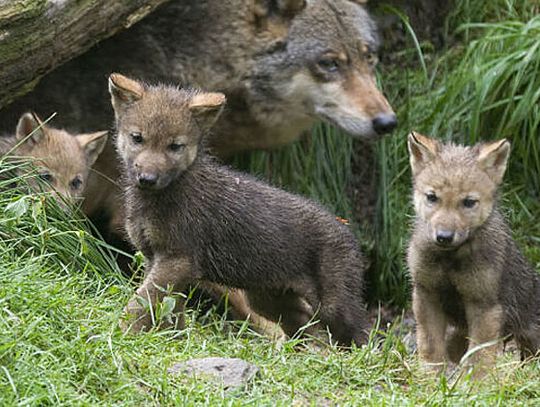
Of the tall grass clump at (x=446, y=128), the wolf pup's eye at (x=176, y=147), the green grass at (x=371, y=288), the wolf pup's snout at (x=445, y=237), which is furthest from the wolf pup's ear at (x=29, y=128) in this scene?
the wolf pup's snout at (x=445, y=237)

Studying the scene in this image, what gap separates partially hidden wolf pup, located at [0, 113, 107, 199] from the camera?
6.74 meters

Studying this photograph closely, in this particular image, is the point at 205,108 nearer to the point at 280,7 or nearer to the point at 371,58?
the point at 280,7

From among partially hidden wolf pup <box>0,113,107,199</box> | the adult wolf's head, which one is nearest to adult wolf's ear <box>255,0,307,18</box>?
the adult wolf's head

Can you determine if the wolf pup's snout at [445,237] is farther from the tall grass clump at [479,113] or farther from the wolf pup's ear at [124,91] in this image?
the tall grass clump at [479,113]

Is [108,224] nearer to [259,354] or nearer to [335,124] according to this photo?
[335,124]

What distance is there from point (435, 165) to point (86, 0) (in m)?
2.29

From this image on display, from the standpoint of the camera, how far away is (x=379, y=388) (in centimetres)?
518

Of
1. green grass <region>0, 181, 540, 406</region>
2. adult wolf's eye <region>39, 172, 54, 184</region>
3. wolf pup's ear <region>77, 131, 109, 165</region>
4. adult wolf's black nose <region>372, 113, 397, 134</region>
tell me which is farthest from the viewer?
adult wolf's black nose <region>372, 113, 397, 134</region>

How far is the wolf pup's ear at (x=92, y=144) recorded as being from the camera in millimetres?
7102

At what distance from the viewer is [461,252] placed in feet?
18.6

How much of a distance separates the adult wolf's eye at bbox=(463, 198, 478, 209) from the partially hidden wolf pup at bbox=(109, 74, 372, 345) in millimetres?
961

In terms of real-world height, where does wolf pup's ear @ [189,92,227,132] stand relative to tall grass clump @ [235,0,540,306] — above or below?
above

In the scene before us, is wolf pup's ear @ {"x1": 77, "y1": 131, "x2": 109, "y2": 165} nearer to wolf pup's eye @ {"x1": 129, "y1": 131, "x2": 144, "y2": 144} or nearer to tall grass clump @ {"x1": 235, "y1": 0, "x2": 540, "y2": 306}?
wolf pup's eye @ {"x1": 129, "y1": 131, "x2": 144, "y2": 144}

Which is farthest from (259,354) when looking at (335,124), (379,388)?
(335,124)
